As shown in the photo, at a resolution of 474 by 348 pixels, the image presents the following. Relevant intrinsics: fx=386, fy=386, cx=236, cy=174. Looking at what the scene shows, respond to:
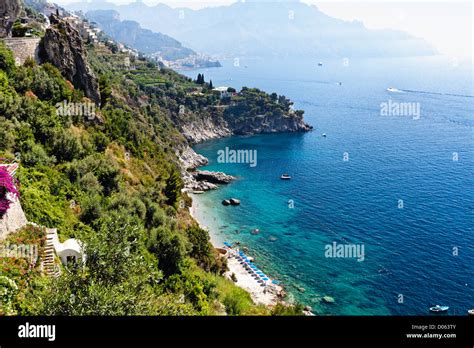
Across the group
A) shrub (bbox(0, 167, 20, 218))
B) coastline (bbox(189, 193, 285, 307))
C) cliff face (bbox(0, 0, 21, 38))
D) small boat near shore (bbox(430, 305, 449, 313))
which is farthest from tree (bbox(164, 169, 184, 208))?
small boat near shore (bbox(430, 305, 449, 313))

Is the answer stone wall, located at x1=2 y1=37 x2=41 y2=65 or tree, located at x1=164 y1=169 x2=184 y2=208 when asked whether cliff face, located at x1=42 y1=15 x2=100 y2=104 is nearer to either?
stone wall, located at x1=2 y1=37 x2=41 y2=65

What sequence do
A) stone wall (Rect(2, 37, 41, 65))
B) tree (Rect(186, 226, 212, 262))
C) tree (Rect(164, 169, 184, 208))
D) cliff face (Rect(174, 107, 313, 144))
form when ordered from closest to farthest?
stone wall (Rect(2, 37, 41, 65))
tree (Rect(186, 226, 212, 262))
tree (Rect(164, 169, 184, 208))
cliff face (Rect(174, 107, 313, 144))

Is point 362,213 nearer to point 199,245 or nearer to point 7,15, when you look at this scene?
point 199,245

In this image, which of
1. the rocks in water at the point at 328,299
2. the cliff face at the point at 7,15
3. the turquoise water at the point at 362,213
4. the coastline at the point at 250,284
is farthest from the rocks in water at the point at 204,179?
the cliff face at the point at 7,15

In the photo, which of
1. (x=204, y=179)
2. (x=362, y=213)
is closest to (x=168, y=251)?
(x=362, y=213)
